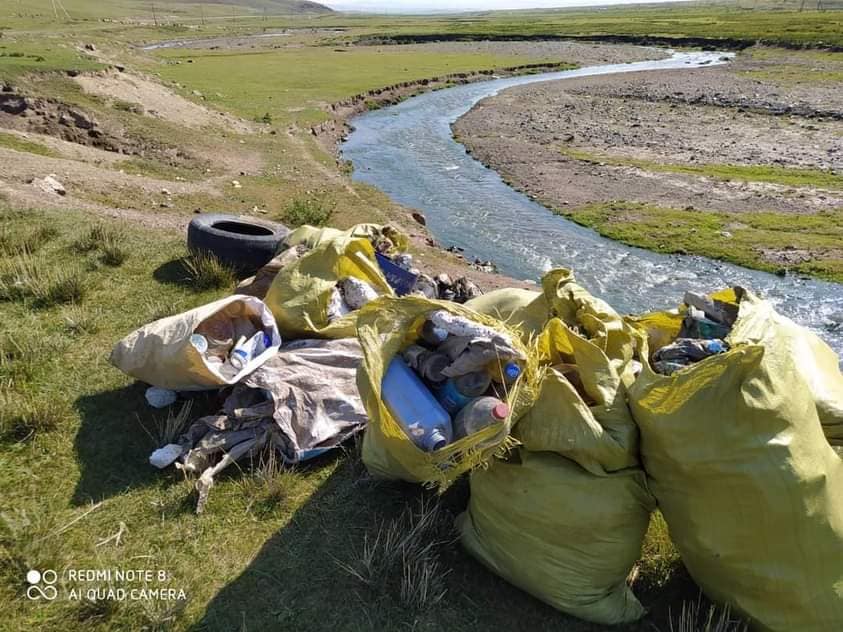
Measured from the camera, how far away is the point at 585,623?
290cm

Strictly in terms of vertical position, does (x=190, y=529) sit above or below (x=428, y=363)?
below

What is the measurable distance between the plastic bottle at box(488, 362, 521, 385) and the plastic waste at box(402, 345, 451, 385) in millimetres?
268

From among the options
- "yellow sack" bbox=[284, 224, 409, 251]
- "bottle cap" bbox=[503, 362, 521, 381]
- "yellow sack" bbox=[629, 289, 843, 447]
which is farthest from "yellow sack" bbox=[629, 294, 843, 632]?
"yellow sack" bbox=[284, 224, 409, 251]

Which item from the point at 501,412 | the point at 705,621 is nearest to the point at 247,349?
the point at 501,412

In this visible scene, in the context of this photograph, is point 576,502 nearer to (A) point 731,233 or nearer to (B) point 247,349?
(B) point 247,349

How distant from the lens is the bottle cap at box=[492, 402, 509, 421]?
2.68 metres

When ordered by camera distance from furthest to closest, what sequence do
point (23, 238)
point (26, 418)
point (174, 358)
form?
1. point (23, 238)
2. point (174, 358)
3. point (26, 418)

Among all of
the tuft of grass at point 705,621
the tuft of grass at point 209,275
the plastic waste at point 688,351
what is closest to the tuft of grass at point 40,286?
the tuft of grass at point 209,275

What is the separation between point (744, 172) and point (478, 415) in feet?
48.1

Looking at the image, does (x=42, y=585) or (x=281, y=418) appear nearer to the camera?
(x=42, y=585)

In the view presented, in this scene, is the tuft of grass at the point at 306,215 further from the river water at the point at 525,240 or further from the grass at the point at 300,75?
the grass at the point at 300,75

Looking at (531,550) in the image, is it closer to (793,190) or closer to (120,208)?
(120,208)

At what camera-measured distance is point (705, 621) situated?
2807 millimetres

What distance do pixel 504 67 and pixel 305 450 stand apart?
127 ft
